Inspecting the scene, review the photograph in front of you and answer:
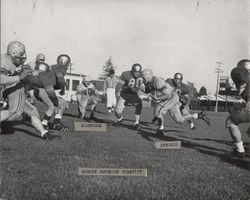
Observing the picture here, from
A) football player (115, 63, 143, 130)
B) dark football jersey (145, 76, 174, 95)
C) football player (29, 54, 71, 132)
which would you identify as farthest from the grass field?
football player (115, 63, 143, 130)

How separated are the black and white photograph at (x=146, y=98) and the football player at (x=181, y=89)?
128cm

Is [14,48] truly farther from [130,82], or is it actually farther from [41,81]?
[130,82]

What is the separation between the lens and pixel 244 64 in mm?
4504

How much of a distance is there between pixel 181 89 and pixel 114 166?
4782mm

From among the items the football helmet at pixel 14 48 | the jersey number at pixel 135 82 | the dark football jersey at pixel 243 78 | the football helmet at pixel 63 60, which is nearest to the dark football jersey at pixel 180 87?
the jersey number at pixel 135 82

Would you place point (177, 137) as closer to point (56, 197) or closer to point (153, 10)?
point (153, 10)

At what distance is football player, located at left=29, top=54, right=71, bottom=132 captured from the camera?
6.05 meters

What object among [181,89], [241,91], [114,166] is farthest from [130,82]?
[114,166]

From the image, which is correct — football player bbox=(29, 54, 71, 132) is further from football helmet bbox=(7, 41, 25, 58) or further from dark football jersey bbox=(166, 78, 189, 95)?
dark football jersey bbox=(166, 78, 189, 95)

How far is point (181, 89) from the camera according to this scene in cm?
827

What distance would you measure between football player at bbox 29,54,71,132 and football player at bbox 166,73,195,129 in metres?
2.70

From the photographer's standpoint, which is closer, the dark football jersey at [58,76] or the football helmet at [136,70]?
the dark football jersey at [58,76]

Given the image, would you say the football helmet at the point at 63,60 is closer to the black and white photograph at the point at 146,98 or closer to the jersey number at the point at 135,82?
the black and white photograph at the point at 146,98

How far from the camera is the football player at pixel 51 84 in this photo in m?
6.05
